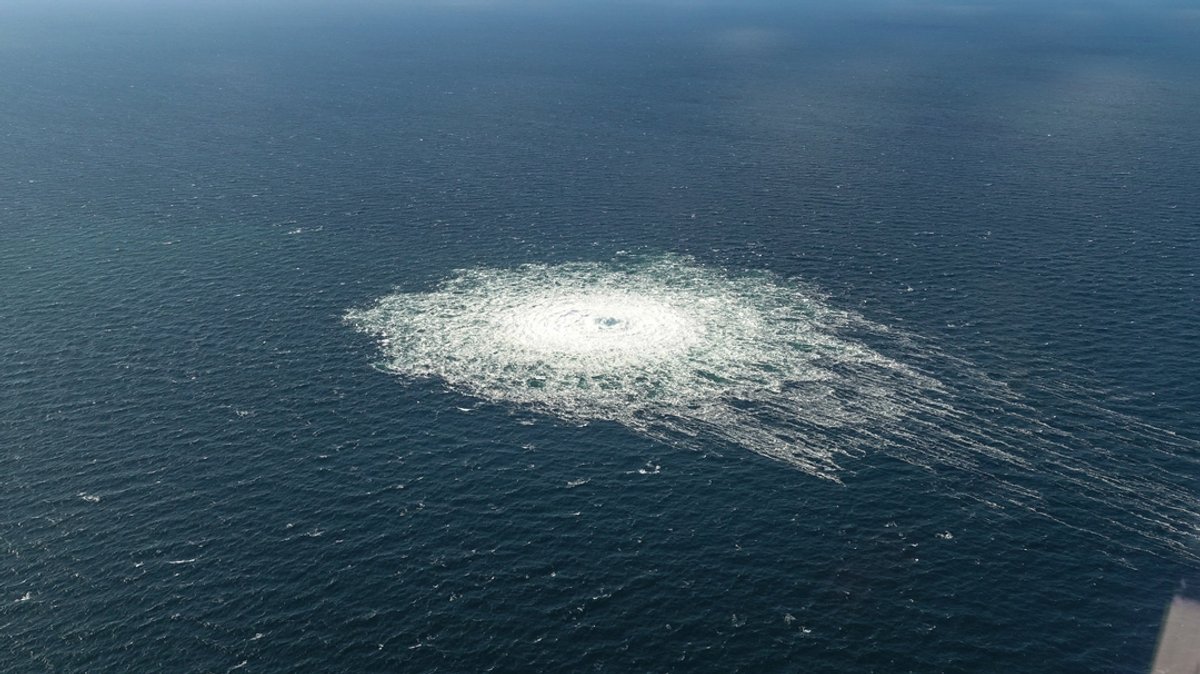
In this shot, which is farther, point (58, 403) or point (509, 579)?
point (58, 403)

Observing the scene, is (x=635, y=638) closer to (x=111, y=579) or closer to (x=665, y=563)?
(x=665, y=563)

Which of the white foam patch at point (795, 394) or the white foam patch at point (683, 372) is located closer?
the white foam patch at point (795, 394)

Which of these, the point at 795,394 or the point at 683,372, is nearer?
the point at 795,394

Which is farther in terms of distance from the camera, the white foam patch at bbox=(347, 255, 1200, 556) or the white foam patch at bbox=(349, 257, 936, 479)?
the white foam patch at bbox=(349, 257, 936, 479)

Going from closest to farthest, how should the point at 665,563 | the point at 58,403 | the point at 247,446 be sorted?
the point at 665,563 → the point at 247,446 → the point at 58,403

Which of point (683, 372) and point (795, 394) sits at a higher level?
point (683, 372)

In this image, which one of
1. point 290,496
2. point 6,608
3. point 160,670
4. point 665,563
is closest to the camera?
point 160,670

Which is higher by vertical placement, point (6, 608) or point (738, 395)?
point (738, 395)

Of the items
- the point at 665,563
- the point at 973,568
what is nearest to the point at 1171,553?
the point at 973,568
